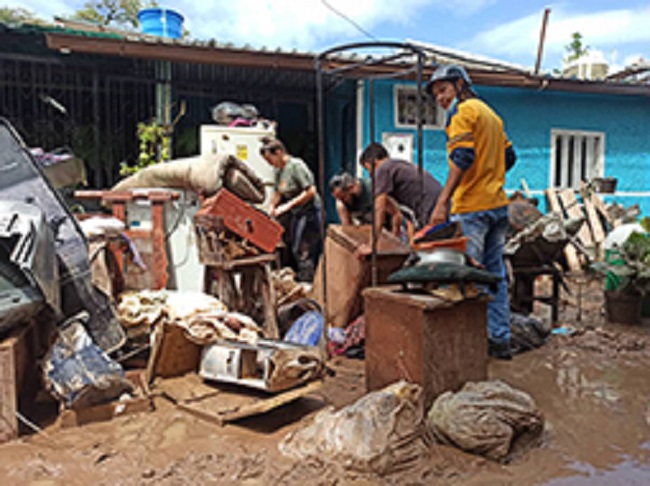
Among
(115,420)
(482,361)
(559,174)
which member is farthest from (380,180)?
(559,174)

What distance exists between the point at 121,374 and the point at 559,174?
918 cm

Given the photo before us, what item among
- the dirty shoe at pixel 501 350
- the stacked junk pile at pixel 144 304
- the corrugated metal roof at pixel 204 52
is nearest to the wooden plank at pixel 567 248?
the corrugated metal roof at pixel 204 52

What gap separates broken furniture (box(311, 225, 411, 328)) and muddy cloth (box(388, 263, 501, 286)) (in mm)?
1172

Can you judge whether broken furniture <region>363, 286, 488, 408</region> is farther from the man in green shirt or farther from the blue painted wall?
the blue painted wall

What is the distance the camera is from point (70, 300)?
3150 millimetres

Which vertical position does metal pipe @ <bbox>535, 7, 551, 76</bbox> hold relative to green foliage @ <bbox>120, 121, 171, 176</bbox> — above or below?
above

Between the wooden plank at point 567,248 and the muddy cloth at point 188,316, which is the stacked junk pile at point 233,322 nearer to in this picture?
the muddy cloth at point 188,316

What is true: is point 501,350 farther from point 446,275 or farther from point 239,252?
point 239,252

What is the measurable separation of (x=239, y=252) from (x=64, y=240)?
126 cm

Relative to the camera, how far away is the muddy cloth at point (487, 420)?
2.26m

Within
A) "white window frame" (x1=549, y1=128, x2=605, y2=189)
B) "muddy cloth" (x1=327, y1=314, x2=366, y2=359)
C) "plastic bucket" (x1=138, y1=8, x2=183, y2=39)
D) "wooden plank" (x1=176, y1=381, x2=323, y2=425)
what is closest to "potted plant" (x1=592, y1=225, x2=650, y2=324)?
"muddy cloth" (x1=327, y1=314, x2=366, y2=359)

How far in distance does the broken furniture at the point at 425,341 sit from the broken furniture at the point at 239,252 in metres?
1.44

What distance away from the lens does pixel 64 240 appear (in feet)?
10.6

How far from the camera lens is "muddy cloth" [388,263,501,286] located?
2.60m
